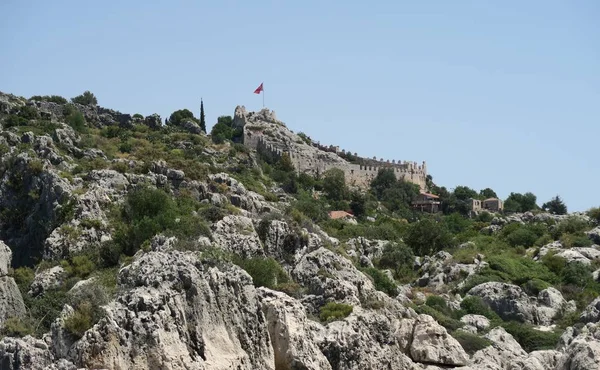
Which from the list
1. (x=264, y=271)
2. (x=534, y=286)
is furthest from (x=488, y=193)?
(x=264, y=271)

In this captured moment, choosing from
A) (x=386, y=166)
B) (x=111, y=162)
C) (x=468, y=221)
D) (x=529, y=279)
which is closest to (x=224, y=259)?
(x=111, y=162)

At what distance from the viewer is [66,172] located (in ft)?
222

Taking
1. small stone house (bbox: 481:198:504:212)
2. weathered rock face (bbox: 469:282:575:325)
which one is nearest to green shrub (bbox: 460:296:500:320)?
weathered rock face (bbox: 469:282:575:325)

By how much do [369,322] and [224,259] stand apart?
199 inches

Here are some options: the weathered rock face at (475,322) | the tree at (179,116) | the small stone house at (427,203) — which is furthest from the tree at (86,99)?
the weathered rock face at (475,322)

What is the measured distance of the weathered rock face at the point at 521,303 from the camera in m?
71.5

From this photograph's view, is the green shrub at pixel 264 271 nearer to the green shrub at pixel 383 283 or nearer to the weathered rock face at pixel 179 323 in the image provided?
the weathered rock face at pixel 179 323

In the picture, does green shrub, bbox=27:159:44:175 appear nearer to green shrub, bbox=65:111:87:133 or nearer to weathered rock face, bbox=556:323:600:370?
green shrub, bbox=65:111:87:133

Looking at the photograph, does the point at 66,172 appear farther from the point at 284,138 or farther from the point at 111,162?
the point at 284,138

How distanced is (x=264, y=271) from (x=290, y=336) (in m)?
11.8

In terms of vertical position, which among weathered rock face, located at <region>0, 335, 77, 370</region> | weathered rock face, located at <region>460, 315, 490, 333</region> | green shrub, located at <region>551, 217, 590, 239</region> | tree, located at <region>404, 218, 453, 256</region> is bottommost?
weathered rock face, located at <region>0, 335, 77, 370</region>

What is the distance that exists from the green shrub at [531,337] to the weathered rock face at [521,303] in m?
5.73

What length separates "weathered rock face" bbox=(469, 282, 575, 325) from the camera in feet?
235

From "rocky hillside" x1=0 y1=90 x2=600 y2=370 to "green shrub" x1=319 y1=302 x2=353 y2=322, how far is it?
0.17 metres
